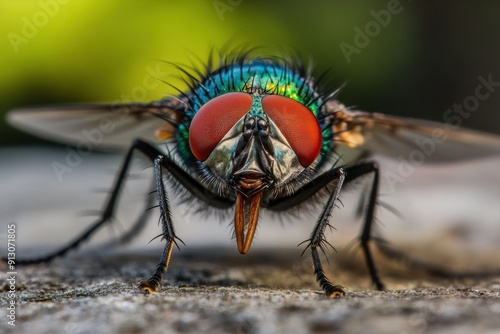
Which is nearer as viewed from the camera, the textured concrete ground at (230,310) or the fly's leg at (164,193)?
the textured concrete ground at (230,310)

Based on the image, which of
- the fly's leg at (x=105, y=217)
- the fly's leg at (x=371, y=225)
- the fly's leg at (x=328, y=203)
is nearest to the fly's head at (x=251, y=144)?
the fly's leg at (x=328, y=203)

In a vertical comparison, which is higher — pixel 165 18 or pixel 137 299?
pixel 165 18

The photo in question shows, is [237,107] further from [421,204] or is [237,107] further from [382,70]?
[382,70]

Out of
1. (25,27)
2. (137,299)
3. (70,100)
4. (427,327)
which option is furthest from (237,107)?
(70,100)

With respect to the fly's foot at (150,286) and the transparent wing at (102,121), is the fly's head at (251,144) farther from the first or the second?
the transparent wing at (102,121)

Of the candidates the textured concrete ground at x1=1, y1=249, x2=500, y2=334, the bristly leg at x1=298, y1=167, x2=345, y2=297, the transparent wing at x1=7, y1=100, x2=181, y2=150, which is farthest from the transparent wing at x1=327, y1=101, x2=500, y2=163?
the textured concrete ground at x1=1, y1=249, x2=500, y2=334

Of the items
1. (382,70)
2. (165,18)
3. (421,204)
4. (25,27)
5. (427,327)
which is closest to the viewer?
(427,327)

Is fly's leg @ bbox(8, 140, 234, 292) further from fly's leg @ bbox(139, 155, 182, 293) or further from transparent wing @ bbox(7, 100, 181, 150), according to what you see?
transparent wing @ bbox(7, 100, 181, 150)
